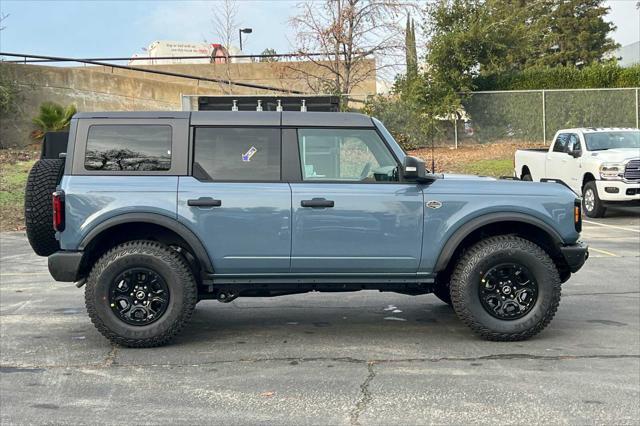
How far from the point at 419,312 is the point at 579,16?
142 feet

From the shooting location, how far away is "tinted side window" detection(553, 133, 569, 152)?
1576 cm

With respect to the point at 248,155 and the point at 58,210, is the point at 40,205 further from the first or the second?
the point at 248,155

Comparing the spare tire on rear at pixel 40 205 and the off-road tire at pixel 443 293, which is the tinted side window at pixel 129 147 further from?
the off-road tire at pixel 443 293

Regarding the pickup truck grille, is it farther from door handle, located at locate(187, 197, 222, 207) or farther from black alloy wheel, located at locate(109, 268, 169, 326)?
black alloy wheel, located at locate(109, 268, 169, 326)

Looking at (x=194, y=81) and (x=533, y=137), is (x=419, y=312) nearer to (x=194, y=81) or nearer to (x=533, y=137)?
(x=533, y=137)

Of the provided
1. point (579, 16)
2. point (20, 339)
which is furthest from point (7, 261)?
point (579, 16)

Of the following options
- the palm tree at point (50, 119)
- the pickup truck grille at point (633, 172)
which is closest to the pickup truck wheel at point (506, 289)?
the pickup truck grille at point (633, 172)

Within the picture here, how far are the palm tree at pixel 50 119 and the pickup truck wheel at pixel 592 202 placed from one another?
50.2ft

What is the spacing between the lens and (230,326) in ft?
21.1

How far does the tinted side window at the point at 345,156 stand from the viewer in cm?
569

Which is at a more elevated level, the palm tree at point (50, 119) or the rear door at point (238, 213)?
the palm tree at point (50, 119)

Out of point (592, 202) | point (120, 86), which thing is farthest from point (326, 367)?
point (120, 86)

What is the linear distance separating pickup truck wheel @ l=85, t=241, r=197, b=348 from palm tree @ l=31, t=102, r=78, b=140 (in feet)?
55.8

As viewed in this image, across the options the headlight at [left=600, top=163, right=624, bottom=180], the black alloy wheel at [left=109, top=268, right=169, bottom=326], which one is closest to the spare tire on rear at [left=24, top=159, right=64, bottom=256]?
the black alloy wheel at [left=109, top=268, right=169, bottom=326]
